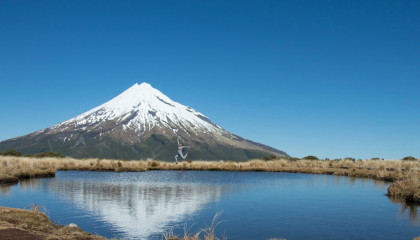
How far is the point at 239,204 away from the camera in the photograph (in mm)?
15578

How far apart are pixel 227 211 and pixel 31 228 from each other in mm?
6983

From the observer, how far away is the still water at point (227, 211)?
36.1ft

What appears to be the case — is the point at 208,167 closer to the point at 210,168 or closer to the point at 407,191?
the point at 210,168

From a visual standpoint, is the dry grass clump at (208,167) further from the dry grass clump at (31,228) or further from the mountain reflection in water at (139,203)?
the dry grass clump at (31,228)

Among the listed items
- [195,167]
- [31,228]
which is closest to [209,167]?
[195,167]

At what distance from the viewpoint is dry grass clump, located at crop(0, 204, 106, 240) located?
8266 mm

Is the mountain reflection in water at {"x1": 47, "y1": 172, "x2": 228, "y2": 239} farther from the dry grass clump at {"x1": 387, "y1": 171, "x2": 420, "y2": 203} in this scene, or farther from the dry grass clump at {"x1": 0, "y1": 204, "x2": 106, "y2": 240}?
the dry grass clump at {"x1": 387, "y1": 171, "x2": 420, "y2": 203}

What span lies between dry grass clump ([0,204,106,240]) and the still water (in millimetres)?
1215

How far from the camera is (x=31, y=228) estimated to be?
9.21m

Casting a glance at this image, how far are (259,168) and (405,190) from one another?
2169 cm

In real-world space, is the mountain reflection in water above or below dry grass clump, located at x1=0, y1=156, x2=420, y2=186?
below

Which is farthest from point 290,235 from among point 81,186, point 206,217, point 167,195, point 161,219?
point 81,186

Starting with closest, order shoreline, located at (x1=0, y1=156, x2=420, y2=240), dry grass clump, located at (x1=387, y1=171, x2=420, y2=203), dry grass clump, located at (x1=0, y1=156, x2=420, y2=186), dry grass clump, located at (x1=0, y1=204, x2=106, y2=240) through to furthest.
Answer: dry grass clump, located at (x1=0, y1=204, x2=106, y2=240), dry grass clump, located at (x1=387, y1=171, x2=420, y2=203), shoreline, located at (x1=0, y1=156, x2=420, y2=240), dry grass clump, located at (x1=0, y1=156, x2=420, y2=186)

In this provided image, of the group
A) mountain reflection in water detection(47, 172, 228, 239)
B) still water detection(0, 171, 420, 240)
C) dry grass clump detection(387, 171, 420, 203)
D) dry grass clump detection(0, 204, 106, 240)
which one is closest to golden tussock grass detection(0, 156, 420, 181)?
still water detection(0, 171, 420, 240)
